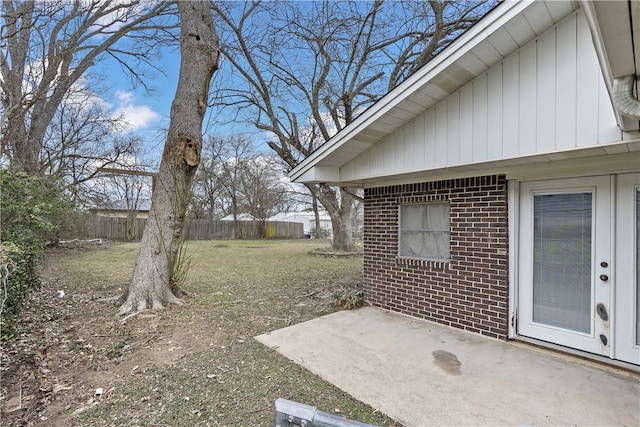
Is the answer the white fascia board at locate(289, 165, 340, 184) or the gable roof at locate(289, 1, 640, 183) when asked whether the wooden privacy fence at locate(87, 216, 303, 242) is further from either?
the gable roof at locate(289, 1, 640, 183)

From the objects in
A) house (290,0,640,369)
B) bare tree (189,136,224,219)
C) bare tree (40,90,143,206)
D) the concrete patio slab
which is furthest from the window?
bare tree (189,136,224,219)

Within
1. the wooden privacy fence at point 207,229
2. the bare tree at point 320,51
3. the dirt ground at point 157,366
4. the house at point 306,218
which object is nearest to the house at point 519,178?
the dirt ground at point 157,366

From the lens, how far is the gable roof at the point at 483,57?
1.51 meters

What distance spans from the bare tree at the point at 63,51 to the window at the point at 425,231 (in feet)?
30.5

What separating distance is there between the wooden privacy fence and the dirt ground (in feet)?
50.1

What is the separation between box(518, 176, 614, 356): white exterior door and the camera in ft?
11.3

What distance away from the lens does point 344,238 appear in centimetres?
1541

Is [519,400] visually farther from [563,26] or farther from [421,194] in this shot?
[563,26]

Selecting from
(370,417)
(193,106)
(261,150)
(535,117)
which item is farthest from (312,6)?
(261,150)

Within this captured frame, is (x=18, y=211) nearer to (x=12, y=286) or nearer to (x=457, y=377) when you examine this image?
(x=12, y=286)

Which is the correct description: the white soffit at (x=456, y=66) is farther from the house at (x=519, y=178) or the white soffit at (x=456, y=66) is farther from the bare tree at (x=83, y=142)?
the bare tree at (x=83, y=142)

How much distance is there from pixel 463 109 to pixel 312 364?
3.53m

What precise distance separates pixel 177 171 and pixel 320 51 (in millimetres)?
7915

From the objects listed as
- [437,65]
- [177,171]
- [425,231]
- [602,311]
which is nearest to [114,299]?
[177,171]
